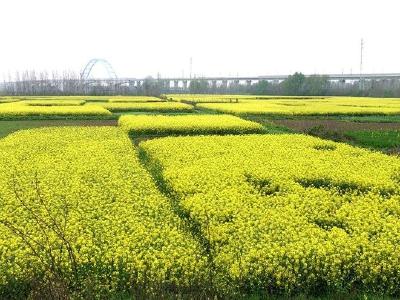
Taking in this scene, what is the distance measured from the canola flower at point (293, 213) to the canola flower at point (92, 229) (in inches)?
26.4

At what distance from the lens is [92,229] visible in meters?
8.37

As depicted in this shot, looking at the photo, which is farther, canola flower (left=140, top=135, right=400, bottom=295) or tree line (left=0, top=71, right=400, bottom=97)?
tree line (left=0, top=71, right=400, bottom=97)

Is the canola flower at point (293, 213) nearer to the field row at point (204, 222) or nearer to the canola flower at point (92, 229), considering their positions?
→ the field row at point (204, 222)

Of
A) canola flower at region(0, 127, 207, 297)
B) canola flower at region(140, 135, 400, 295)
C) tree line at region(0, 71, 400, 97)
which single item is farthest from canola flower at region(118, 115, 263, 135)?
tree line at region(0, 71, 400, 97)

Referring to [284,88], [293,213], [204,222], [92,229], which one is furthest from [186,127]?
[284,88]

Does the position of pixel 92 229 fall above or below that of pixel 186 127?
below

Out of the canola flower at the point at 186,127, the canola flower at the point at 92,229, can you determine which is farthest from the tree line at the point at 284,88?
the canola flower at the point at 92,229

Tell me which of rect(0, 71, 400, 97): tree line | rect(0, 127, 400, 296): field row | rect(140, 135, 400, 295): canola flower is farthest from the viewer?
rect(0, 71, 400, 97): tree line

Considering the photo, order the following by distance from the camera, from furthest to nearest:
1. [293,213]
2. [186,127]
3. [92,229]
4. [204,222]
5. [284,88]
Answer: [284,88] → [186,127] → [293,213] → [204,222] → [92,229]

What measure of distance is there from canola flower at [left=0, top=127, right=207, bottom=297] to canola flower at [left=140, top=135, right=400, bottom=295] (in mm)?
670

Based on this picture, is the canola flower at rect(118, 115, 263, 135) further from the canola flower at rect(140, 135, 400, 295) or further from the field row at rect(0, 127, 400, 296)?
the field row at rect(0, 127, 400, 296)

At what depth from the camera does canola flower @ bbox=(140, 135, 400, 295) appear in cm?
687

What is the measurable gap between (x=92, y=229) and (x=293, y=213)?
4.08 meters

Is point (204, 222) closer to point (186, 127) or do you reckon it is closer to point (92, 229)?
point (92, 229)
